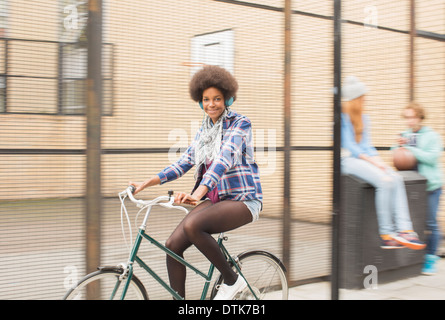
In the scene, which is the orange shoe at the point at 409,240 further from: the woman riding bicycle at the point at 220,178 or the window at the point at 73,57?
the window at the point at 73,57

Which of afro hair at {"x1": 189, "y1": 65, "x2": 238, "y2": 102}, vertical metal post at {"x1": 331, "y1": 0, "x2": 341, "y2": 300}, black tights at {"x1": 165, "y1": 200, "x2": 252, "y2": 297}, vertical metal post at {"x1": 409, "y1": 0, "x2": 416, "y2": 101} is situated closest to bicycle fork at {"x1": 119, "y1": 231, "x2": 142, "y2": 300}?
black tights at {"x1": 165, "y1": 200, "x2": 252, "y2": 297}

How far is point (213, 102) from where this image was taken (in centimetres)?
336

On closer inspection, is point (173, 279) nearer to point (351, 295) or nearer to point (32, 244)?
point (32, 244)

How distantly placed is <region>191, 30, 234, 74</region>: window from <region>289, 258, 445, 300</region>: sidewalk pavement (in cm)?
227

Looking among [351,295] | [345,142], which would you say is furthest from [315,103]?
[351,295]

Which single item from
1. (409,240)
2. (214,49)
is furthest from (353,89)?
(409,240)

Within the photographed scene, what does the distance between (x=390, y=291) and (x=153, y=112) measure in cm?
299

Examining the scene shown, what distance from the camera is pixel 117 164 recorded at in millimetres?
3949

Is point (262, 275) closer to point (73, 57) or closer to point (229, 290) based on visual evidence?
point (229, 290)

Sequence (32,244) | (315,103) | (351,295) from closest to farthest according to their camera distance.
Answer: (32,244), (351,295), (315,103)

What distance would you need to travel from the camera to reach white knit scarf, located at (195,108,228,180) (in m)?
3.33

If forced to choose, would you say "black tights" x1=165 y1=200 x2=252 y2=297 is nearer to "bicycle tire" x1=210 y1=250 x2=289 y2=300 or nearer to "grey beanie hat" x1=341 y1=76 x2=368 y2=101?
"bicycle tire" x1=210 y1=250 x2=289 y2=300

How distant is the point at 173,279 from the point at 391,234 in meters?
2.55

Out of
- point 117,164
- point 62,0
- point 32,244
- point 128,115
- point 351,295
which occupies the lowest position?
point 351,295
